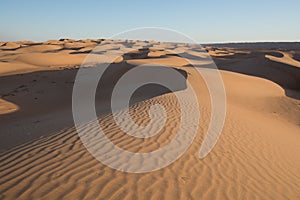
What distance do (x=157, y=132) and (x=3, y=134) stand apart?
4.34m

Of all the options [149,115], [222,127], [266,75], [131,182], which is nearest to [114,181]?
[131,182]

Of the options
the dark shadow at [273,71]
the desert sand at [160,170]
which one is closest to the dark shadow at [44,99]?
the desert sand at [160,170]

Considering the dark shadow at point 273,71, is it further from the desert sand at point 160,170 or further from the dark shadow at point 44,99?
the desert sand at point 160,170

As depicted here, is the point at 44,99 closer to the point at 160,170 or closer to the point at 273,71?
the point at 160,170

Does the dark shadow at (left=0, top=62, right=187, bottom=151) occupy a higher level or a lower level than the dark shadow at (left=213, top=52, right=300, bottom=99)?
higher

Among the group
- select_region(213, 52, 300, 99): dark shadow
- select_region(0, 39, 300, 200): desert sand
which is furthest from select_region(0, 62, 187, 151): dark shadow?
select_region(213, 52, 300, 99): dark shadow

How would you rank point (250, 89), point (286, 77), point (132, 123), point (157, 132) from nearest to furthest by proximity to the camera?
point (157, 132), point (132, 123), point (250, 89), point (286, 77)

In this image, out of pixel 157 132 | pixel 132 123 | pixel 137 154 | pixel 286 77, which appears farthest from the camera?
pixel 286 77

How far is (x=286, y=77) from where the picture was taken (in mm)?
19938

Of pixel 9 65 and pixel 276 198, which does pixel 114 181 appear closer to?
pixel 276 198

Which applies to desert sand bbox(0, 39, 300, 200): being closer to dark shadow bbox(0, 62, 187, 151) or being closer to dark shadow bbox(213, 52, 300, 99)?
dark shadow bbox(0, 62, 187, 151)

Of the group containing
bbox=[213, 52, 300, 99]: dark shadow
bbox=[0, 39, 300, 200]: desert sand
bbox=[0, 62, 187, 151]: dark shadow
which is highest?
bbox=[0, 39, 300, 200]: desert sand

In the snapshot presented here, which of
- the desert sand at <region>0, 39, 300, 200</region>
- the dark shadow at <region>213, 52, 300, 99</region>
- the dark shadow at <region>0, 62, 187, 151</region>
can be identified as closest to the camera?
the desert sand at <region>0, 39, 300, 200</region>

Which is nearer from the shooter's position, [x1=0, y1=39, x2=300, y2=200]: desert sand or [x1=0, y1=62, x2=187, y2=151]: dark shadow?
[x1=0, y1=39, x2=300, y2=200]: desert sand
